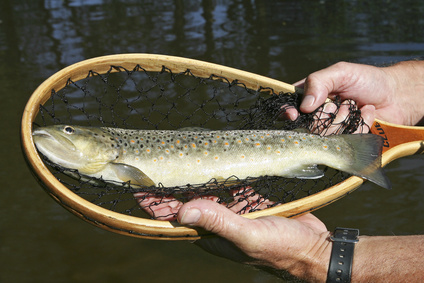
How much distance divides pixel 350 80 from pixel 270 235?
6.64ft

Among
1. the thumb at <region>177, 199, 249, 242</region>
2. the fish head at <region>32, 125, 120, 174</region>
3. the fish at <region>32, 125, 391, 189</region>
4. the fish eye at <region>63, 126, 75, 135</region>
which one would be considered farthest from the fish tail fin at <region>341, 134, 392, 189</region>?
the fish eye at <region>63, 126, 75, 135</region>

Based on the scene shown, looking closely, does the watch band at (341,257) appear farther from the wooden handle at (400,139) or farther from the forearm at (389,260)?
the wooden handle at (400,139)

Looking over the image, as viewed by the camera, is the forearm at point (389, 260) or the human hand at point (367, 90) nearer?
the forearm at point (389, 260)

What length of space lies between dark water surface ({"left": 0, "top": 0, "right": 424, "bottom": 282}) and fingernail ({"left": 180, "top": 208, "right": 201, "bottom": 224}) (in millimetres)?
1787

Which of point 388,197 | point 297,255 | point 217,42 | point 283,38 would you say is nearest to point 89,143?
point 297,255

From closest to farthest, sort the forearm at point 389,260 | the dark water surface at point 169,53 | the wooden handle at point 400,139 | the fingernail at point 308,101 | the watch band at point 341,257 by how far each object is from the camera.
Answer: the forearm at point 389,260 < the watch band at point 341,257 < the wooden handle at point 400,139 < the fingernail at point 308,101 < the dark water surface at point 169,53

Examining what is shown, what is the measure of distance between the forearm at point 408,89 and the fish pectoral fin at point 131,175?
3.07 meters

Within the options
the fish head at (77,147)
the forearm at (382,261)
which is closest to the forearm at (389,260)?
the forearm at (382,261)

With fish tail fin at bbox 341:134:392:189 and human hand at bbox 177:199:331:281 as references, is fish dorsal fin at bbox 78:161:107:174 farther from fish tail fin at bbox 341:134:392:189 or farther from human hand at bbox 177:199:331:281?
fish tail fin at bbox 341:134:392:189

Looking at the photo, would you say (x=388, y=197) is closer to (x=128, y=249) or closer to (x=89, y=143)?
(x=128, y=249)

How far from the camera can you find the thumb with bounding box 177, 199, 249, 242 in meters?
2.67

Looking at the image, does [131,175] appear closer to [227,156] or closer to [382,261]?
[227,156]

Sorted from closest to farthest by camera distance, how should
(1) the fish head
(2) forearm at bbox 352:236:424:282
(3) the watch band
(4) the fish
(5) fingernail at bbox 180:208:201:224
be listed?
(5) fingernail at bbox 180:208:201:224, (2) forearm at bbox 352:236:424:282, (3) the watch band, (1) the fish head, (4) the fish

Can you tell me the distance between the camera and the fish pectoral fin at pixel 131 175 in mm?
3178
